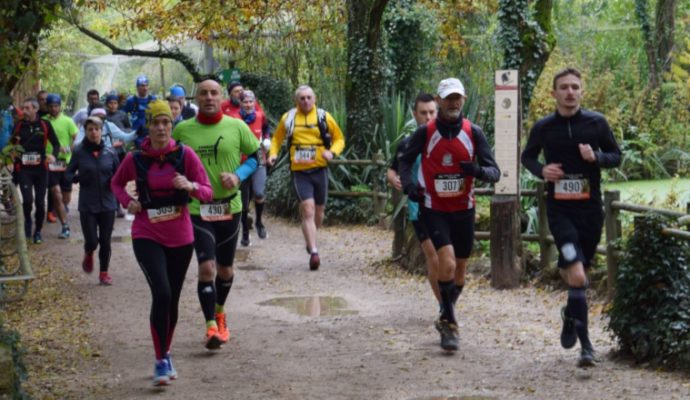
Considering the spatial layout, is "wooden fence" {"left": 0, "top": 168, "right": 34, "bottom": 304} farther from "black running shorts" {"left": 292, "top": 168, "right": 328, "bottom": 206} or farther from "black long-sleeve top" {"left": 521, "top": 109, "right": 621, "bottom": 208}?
"black long-sleeve top" {"left": 521, "top": 109, "right": 621, "bottom": 208}

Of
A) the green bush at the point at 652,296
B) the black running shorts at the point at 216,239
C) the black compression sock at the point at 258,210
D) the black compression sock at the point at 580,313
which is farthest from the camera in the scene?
the black compression sock at the point at 258,210

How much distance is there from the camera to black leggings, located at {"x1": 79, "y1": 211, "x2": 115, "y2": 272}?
1401 centimetres

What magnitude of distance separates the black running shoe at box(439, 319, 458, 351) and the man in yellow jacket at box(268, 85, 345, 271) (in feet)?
17.3

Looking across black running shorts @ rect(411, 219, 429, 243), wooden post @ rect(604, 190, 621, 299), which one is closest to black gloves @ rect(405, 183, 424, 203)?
black running shorts @ rect(411, 219, 429, 243)

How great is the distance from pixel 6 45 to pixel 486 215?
6.93 metres

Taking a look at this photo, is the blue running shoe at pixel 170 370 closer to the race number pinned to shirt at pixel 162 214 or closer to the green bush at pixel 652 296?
the race number pinned to shirt at pixel 162 214

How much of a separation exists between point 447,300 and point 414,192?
2.93 ft

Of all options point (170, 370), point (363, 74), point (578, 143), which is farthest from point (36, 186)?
point (578, 143)

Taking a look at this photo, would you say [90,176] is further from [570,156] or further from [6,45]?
[570,156]

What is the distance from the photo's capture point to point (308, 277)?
14.4 meters

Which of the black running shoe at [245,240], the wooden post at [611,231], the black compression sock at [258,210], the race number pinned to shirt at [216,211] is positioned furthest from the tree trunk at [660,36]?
the race number pinned to shirt at [216,211]

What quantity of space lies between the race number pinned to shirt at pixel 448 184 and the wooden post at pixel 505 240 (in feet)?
10.7

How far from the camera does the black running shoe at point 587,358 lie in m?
8.50

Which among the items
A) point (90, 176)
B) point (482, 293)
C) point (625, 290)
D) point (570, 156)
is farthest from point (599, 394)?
point (90, 176)
